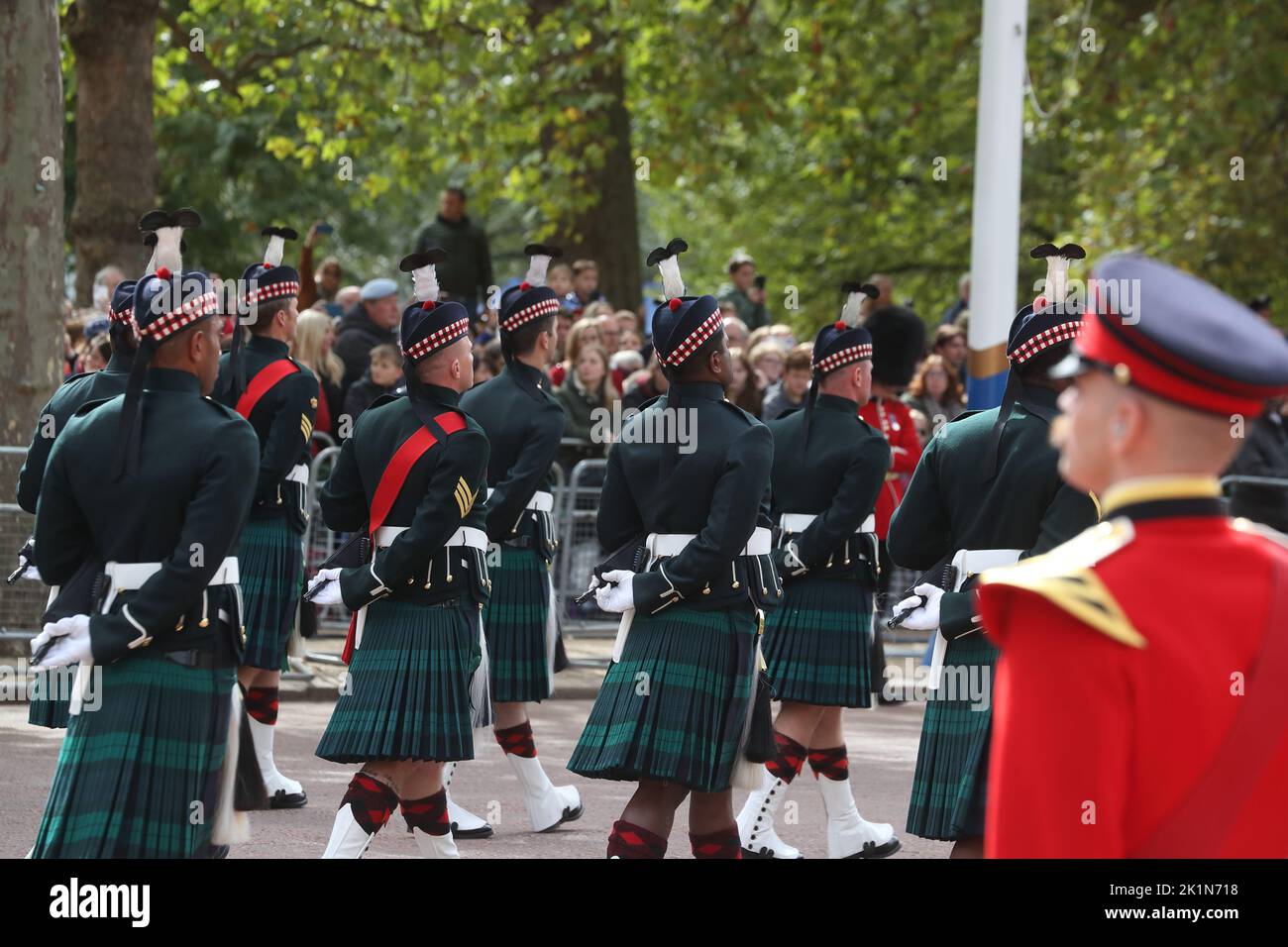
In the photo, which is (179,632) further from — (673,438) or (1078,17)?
(1078,17)

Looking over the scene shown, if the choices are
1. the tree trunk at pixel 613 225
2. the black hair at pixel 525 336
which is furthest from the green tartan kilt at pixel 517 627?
the tree trunk at pixel 613 225

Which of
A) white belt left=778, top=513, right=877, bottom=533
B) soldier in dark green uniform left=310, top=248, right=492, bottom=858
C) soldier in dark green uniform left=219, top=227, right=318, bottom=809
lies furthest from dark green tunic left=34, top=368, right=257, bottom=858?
white belt left=778, top=513, right=877, bottom=533

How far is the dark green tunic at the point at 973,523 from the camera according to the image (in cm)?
602

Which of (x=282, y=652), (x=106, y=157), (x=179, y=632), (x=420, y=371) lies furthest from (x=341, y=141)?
(x=179, y=632)

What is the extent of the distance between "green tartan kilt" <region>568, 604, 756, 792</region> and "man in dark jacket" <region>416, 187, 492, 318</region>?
1022 cm

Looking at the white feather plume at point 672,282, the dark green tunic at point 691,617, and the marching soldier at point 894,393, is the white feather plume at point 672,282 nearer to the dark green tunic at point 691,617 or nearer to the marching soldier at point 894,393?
the dark green tunic at point 691,617

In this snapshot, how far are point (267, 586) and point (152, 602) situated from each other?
3543 mm

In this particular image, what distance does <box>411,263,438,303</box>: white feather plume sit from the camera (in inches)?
283

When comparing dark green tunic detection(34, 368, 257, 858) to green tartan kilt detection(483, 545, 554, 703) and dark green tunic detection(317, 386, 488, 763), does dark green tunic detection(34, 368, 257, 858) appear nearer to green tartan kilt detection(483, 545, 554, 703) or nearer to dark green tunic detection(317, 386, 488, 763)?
dark green tunic detection(317, 386, 488, 763)

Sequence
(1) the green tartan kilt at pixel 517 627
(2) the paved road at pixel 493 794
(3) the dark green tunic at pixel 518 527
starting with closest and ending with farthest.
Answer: (2) the paved road at pixel 493 794 < (3) the dark green tunic at pixel 518 527 < (1) the green tartan kilt at pixel 517 627

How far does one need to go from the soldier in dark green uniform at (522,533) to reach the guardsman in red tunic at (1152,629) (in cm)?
550

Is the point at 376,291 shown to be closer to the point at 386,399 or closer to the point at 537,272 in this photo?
the point at 537,272

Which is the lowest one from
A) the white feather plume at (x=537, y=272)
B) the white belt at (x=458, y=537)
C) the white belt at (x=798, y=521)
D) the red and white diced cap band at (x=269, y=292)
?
the white belt at (x=458, y=537)

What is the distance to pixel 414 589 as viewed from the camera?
22.1 feet
